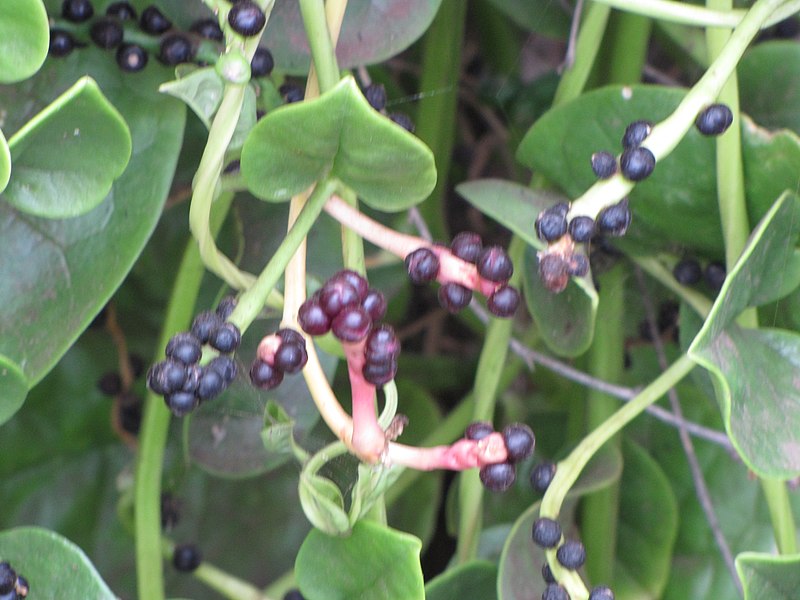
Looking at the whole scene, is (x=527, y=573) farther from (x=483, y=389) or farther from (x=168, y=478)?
(x=168, y=478)

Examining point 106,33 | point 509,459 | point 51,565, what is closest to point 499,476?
point 509,459

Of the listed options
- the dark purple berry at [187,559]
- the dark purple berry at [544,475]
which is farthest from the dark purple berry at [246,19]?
the dark purple berry at [187,559]

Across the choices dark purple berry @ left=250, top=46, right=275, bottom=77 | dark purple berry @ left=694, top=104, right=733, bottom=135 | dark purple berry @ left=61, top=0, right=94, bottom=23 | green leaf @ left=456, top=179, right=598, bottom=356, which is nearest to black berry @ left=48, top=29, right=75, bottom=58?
dark purple berry @ left=61, top=0, right=94, bottom=23

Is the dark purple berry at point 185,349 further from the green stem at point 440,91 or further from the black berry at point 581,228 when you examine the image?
the green stem at point 440,91

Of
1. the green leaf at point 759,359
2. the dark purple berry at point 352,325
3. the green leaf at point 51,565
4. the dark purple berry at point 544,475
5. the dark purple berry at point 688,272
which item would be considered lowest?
the green leaf at point 51,565

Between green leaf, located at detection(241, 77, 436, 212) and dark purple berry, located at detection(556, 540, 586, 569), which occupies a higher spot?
green leaf, located at detection(241, 77, 436, 212)

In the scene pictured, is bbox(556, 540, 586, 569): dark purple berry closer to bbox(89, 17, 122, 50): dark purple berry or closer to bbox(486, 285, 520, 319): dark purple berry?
bbox(486, 285, 520, 319): dark purple berry
